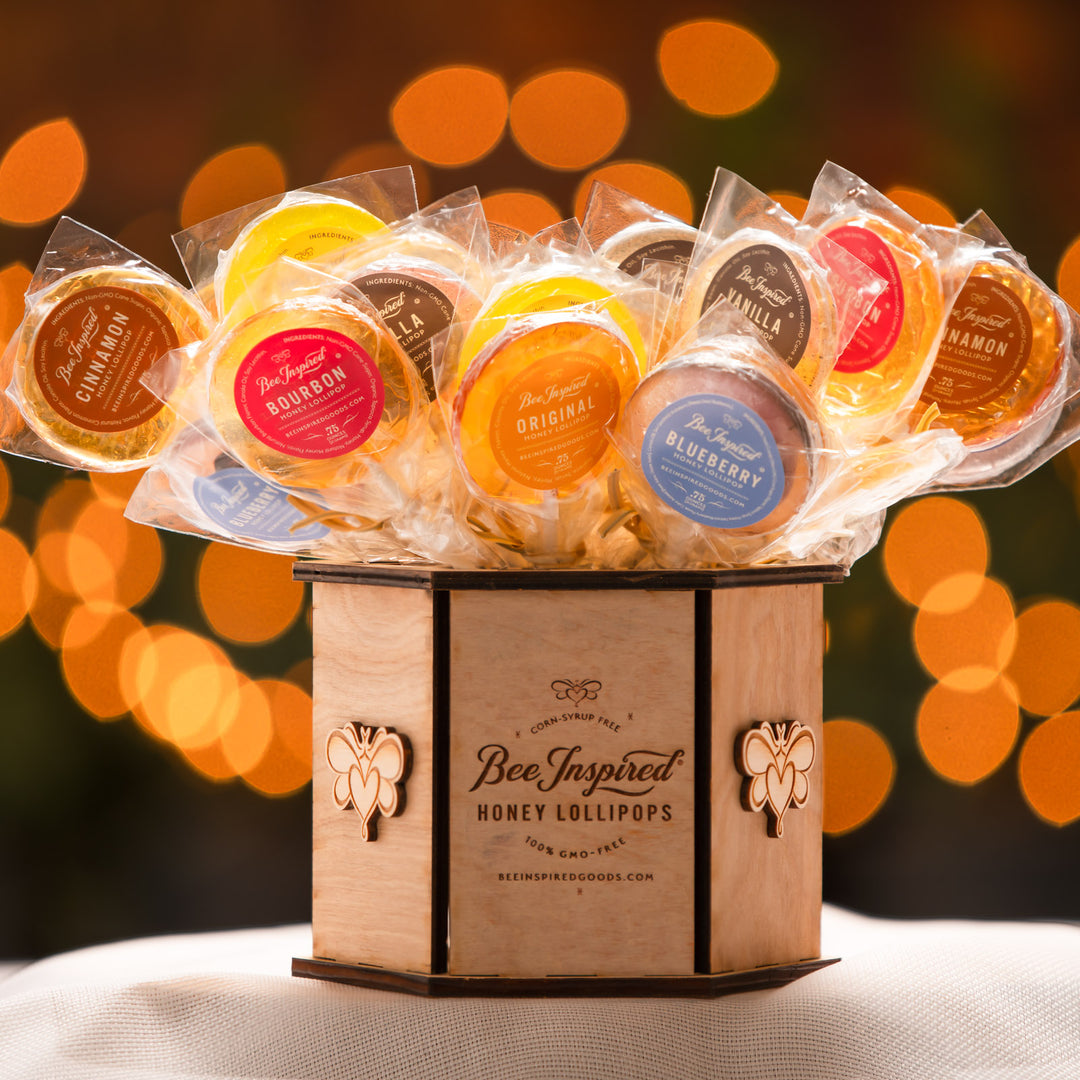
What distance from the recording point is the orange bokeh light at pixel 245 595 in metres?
1.89

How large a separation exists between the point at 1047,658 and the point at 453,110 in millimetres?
1308

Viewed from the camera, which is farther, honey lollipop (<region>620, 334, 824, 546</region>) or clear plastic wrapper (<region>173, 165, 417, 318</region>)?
clear plastic wrapper (<region>173, 165, 417, 318</region>)

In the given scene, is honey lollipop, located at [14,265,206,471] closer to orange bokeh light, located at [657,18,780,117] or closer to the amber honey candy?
the amber honey candy

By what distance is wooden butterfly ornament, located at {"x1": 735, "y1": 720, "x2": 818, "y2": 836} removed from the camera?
93cm

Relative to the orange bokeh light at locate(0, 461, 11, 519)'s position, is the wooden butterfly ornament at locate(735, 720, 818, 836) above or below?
below

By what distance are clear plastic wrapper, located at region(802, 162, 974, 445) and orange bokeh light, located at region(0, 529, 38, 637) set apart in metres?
1.39

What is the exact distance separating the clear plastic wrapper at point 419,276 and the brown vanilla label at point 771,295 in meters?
0.21

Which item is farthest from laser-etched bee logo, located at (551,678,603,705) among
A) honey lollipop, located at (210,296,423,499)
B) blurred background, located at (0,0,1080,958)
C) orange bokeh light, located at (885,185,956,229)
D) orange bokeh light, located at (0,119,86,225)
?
orange bokeh light, located at (0,119,86,225)

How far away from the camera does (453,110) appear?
1874mm

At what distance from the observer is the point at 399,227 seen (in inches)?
41.0

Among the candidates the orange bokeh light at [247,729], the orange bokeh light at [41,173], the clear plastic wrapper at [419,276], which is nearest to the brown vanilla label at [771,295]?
the clear plastic wrapper at [419,276]

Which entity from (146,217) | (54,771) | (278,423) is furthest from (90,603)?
(278,423)

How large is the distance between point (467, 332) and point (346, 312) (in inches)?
3.9

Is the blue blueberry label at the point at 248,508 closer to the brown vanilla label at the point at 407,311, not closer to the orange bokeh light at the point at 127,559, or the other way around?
the brown vanilla label at the point at 407,311
